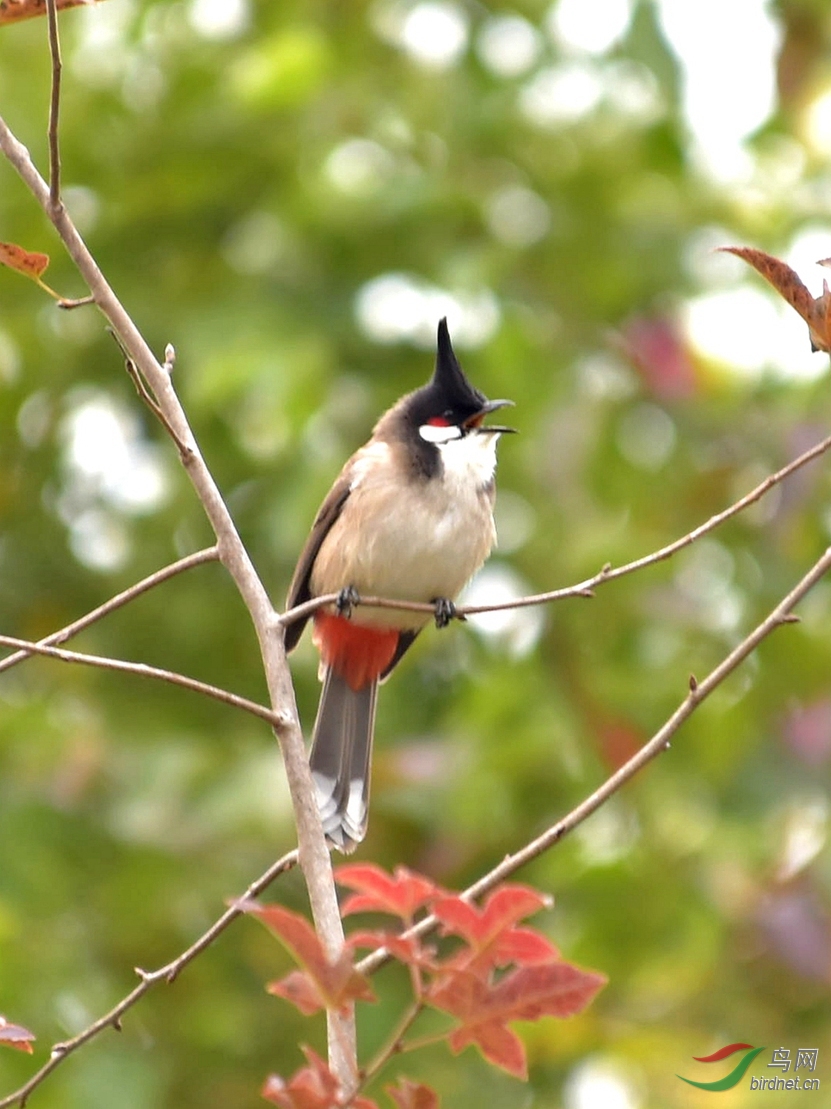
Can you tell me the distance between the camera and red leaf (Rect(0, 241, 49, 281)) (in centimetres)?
178

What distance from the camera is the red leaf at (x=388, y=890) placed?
1259mm

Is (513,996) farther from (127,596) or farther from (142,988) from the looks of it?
(127,596)

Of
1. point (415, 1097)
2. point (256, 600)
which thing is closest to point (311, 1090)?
point (415, 1097)

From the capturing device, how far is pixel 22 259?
1.80 m

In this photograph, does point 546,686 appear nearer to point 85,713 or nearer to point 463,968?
point 85,713

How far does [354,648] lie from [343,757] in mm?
375

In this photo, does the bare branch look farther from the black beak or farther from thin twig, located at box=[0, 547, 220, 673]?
the black beak

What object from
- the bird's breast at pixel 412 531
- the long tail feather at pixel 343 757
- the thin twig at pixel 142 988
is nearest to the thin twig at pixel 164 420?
the thin twig at pixel 142 988

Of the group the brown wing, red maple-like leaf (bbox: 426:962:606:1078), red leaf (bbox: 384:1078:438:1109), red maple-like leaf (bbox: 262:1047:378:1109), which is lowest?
red maple-like leaf (bbox: 262:1047:378:1109)

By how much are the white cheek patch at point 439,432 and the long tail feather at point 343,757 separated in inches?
21.9

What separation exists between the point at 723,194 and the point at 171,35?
1.82 meters

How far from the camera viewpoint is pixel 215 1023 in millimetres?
3900

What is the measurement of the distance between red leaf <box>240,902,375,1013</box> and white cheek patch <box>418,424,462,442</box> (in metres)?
2.25

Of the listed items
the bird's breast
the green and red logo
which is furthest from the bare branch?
the bird's breast
